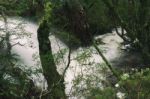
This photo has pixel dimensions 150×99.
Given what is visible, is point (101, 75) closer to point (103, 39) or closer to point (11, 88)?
point (11, 88)

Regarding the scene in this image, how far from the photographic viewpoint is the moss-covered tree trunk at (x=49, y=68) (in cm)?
845

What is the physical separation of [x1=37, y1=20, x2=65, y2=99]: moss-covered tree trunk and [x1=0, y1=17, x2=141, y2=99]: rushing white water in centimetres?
14

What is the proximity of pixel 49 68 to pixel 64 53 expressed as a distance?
44cm

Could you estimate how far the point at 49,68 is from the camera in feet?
28.4

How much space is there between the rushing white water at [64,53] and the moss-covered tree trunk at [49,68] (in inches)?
5.5

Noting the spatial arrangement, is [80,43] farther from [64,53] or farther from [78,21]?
[64,53]

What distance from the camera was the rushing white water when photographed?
8680 millimetres

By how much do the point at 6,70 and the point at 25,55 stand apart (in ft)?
10.8

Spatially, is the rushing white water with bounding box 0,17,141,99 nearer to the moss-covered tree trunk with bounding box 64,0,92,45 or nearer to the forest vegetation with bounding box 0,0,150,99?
the forest vegetation with bounding box 0,0,150,99

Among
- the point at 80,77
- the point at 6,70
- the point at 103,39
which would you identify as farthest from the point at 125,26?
the point at 6,70

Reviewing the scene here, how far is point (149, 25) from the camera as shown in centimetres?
1155

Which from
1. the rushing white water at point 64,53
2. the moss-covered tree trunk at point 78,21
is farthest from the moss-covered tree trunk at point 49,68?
the moss-covered tree trunk at point 78,21

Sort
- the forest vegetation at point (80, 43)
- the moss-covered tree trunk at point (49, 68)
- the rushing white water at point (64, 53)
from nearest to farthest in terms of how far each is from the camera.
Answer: the forest vegetation at point (80, 43) < the moss-covered tree trunk at point (49, 68) < the rushing white water at point (64, 53)

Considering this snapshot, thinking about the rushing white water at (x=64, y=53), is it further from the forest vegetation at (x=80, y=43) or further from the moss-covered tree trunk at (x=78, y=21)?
the moss-covered tree trunk at (x=78, y=21)
